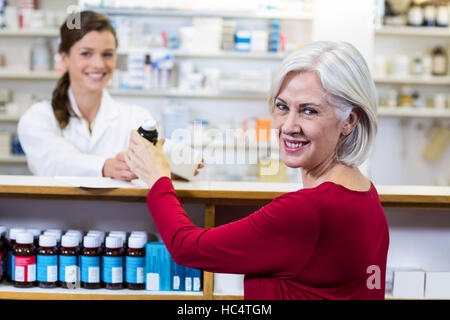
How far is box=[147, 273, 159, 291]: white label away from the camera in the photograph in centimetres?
160

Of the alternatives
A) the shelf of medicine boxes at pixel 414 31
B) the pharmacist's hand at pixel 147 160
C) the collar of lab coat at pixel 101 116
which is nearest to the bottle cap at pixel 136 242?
the pharmacist's hand at pixel 147 160

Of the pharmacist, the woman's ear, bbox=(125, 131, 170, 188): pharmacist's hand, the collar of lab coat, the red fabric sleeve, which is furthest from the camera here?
the collar of lab coat

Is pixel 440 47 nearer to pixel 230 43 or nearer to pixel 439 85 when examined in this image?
pixel 439 85

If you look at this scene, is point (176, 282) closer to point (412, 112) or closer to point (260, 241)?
point (260, 241)

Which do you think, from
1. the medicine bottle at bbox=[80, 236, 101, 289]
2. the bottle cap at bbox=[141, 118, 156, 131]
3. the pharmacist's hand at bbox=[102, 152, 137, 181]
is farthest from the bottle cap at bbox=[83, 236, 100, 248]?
the bottle cap at bbox=[141, 118, 156, 131]

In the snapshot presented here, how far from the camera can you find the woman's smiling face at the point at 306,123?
1082 millimetres

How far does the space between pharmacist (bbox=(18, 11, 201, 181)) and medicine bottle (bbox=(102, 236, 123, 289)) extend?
2.37 ft

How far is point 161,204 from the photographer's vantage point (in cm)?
119

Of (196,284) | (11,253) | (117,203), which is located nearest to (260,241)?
(196,284)

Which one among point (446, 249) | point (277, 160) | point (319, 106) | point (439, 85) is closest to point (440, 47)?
point (439, 85)

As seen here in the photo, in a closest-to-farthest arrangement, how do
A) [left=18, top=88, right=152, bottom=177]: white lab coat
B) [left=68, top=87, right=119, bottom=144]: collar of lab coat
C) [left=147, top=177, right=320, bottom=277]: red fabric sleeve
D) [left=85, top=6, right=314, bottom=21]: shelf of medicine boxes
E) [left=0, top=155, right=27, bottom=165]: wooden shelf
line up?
[left=147, top=177, right=320, bottom=277]: red fabric sleeve < [left=18, top=88, right=152, bottom=177]: white lab coat < [left=68, top=87, right=119, bottom=144]: collar of lab coat < [left=85, top=6, right=314, bottom=21]: shelf of medicine boxes < [left=0, top=155, right=27, bottom=165]: wooden shelf

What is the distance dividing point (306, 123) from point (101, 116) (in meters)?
1.47

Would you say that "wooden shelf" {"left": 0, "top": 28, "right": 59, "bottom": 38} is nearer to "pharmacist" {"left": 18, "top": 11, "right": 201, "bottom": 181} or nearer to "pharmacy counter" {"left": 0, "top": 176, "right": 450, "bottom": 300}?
"pharmacist" {"left": 18, "top": 11, "right": 201, "bottom": 181}

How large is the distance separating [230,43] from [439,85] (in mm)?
1907
